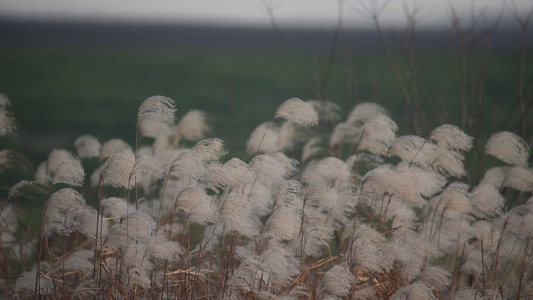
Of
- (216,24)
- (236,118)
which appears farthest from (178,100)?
(216,24)

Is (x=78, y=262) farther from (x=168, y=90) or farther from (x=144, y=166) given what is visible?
(x=168, y=90)

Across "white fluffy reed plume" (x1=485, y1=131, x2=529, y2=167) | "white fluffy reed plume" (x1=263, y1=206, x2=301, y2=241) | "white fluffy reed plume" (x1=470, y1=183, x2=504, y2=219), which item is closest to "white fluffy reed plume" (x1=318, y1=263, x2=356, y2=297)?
"white fluffy reed plume" (x1=263, y1=206, x2=301, y2=241)

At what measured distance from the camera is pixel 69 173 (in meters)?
3.50

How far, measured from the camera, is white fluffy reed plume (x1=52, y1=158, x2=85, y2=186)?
3.49 m

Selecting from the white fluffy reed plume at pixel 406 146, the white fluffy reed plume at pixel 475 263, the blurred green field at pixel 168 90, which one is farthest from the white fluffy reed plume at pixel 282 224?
the blurred green field at pixel 168 90

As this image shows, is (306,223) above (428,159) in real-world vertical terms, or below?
below

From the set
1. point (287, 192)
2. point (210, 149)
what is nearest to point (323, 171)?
point (287, 192)

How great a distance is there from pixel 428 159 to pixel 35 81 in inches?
1034

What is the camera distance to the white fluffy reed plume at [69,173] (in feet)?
11.5

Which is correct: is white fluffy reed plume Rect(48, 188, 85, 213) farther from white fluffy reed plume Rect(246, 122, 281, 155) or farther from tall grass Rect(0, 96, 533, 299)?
white fluffy reed plume Rect(246, 122, 281, 155)

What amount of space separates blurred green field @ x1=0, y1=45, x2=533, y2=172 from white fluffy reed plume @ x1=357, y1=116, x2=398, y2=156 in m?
2.03

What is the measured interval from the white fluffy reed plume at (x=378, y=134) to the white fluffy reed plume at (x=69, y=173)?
166cm

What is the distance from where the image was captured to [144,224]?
129 inches

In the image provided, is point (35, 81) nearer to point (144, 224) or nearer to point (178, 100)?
point (178, 100)
